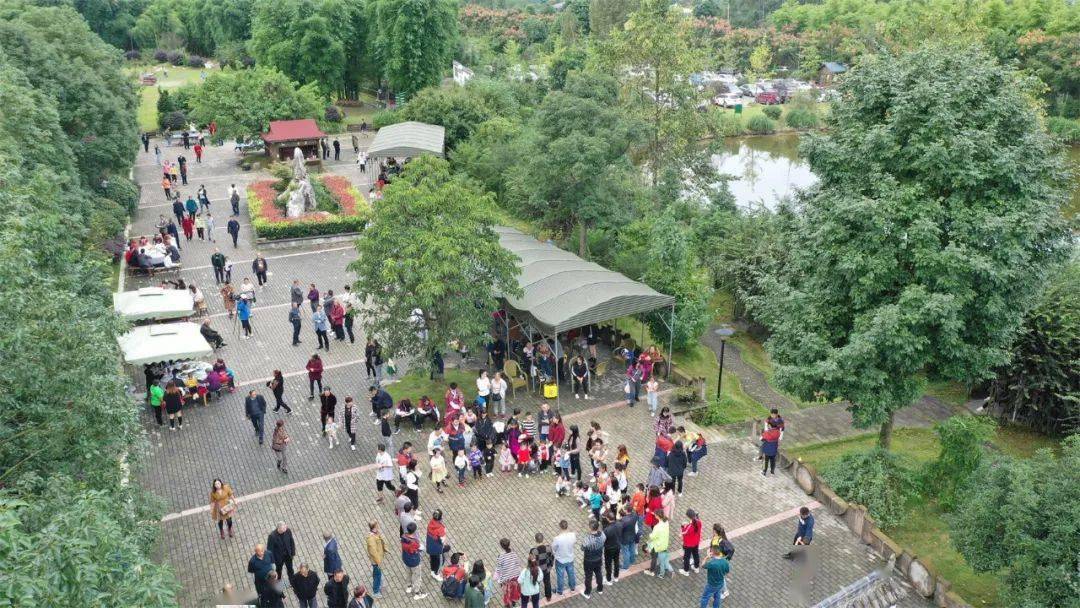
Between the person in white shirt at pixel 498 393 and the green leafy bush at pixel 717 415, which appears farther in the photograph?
the green leafy bush at pixel 717 415

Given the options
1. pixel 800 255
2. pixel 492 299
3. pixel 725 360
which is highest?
pixel 800 255

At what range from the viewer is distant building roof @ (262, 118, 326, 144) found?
142 feet

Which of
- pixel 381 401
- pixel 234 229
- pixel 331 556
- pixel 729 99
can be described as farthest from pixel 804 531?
pixel 729 99

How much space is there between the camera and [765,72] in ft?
293

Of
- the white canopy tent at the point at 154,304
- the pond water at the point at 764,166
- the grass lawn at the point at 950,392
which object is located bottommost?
the pond water at the point at 764,166

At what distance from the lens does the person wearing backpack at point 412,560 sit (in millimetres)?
13484

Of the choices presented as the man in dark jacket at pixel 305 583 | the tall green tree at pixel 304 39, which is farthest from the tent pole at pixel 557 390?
the tall green tree at pixel 304 39

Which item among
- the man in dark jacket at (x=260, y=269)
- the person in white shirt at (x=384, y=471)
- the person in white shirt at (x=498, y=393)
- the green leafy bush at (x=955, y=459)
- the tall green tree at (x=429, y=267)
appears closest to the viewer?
the person in white shirt at (x=384, y=471)

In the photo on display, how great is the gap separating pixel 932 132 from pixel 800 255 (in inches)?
133

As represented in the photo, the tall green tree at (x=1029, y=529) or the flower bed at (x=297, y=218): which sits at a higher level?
the tall green tree at (x=1029, y=529)

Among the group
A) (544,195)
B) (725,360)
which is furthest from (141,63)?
(725,360)

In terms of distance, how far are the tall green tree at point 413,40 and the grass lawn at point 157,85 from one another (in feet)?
49.6

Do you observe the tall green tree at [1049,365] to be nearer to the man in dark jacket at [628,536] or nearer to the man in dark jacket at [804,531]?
the man in dark jacket at [804,531]

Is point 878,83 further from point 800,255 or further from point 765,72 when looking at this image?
point 765,72
